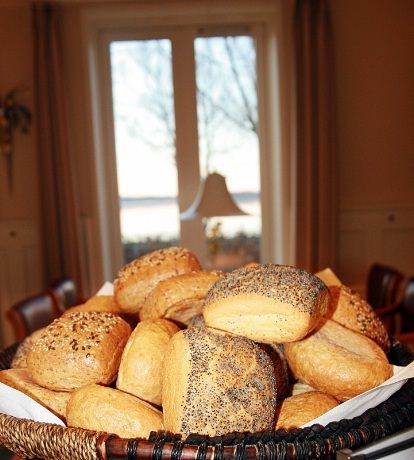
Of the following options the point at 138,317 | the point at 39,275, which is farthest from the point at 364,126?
the point at 138,317

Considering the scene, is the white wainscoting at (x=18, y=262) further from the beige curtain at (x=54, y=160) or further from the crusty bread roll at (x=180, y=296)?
the crusty bread roll at (x=180, y=296)

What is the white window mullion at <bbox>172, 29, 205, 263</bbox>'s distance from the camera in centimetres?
367

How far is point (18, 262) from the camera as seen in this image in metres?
3.75

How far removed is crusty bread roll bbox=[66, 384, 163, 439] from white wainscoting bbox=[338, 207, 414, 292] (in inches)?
124

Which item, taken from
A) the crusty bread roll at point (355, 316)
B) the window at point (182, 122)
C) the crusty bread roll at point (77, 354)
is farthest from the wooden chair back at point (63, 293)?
the crusty bread roll at point (355, 316)

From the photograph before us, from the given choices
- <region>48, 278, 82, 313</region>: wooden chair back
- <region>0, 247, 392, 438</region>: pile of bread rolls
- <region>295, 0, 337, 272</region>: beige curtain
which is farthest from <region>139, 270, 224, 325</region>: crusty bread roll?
<region>295, 0, 337, 272</region>: beige curtain

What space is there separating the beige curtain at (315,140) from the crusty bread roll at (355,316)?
255 centimetres

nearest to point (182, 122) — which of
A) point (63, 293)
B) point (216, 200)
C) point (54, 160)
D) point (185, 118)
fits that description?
point (185, 118)

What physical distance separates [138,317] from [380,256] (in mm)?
2988

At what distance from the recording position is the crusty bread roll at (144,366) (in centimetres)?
79

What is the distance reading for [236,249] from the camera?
4012 millimetres

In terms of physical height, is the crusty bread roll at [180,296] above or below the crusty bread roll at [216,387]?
above

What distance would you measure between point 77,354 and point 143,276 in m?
0.28

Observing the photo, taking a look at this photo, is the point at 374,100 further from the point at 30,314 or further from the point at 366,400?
the point at 366,400
